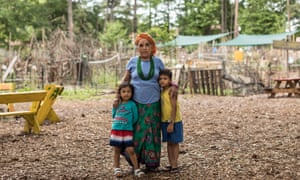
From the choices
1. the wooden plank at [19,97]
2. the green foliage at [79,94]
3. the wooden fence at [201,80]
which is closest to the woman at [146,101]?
the wooden plank at [19,97]

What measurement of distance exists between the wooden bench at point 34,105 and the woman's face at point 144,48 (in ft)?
10.6

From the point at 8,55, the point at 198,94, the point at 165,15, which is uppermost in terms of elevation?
the point at 165,15

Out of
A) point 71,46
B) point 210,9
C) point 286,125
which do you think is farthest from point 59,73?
point 210,9

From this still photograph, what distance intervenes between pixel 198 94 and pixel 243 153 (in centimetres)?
1003

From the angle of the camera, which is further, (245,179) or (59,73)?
(59,73)

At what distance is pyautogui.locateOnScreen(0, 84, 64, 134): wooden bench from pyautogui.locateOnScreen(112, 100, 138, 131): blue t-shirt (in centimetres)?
311

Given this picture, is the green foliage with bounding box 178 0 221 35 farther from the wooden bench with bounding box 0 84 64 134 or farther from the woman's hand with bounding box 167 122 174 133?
the woman's hand with bounding box 167 122 174 133

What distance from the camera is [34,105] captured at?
8.12 meters

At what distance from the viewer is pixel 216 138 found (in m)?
6.76

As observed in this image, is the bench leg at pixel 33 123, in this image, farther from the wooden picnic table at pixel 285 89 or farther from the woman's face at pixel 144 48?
the wooden picnic table at pixel 285 89

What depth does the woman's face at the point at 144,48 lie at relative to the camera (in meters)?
4.44

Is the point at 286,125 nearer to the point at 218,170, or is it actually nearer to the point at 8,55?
the point at 218,170

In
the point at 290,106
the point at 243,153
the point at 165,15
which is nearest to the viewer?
the point at 243,153

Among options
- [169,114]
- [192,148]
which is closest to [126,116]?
[169,114]
